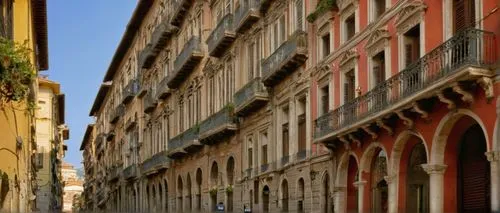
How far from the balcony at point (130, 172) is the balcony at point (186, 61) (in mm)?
13611

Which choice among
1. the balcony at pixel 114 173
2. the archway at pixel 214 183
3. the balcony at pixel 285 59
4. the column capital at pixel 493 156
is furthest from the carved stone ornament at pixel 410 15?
the balcony at pixel 114 173

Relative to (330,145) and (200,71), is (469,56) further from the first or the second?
(200,71)

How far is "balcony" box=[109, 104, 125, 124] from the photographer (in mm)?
66363

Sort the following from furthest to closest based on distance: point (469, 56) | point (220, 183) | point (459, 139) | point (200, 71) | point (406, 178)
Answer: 1. point (200, 71)
2. point (220, 183)
3. point (406, 178)
4. point (459, 139)
5. point (469, 56)

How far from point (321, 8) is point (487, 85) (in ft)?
32.4

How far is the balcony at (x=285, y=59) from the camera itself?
2723 centimetres

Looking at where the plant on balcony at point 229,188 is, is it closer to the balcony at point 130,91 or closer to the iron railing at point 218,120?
the iron railing at point 218,120

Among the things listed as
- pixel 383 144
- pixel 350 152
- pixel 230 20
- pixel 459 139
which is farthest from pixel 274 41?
pixel 459 139

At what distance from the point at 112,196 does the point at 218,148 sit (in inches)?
1451

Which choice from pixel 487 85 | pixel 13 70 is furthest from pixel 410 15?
pixel 13 70

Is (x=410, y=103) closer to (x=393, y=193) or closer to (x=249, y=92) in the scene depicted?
(x=393, y=193)

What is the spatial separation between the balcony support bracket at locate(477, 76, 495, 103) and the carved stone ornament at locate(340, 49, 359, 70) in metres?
6.99

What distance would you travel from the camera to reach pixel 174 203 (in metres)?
47.5

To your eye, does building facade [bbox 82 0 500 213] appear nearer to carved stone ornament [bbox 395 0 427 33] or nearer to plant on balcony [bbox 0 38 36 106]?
carved stone ornament [bbox 395 0 427 33]
